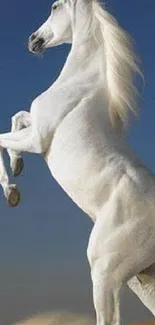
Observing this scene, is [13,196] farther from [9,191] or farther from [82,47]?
[82,47]

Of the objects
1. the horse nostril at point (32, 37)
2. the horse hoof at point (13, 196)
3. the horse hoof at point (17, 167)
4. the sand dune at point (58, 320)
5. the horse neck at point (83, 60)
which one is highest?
the horse nostril at point (32, 37)

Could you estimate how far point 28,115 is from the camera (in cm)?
546

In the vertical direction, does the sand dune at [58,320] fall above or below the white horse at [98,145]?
below

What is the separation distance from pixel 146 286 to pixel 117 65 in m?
1.45

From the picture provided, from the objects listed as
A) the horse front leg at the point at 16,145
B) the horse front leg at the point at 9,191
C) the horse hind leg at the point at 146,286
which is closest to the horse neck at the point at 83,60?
the horse front leg at the point at 16,145

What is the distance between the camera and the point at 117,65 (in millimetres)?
5250

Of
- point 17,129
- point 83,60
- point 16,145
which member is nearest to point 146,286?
point 16,145

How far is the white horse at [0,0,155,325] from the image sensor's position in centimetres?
471

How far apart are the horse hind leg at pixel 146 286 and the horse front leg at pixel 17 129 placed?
114 cm

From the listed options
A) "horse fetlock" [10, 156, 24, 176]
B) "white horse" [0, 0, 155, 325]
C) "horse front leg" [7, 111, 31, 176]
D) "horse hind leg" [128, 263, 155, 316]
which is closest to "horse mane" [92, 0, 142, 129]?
"white horse" [0, 0, 155, 325]

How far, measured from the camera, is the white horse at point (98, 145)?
185 inches

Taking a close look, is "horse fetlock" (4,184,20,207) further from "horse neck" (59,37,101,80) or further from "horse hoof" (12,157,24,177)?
"horse neck" (59,37,101,80)

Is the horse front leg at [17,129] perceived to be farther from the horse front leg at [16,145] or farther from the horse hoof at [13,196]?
the horse hoof at [13,196]

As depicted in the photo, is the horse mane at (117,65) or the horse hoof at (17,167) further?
the horse hoof at (17,167)
